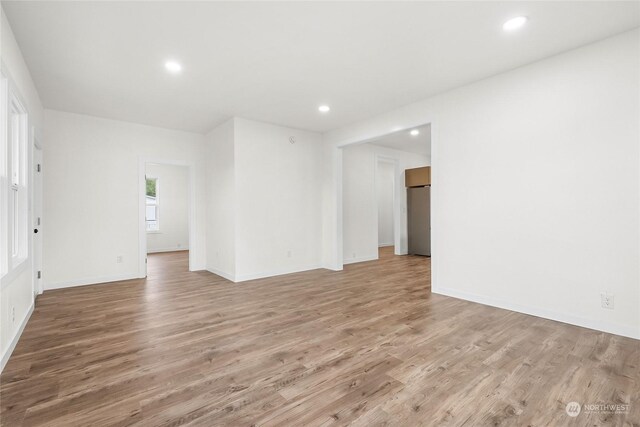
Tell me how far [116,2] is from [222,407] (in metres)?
2.82

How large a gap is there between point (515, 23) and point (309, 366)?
3146 mm

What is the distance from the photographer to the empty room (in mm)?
1905

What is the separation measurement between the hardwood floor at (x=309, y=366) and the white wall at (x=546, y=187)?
1.15 feet

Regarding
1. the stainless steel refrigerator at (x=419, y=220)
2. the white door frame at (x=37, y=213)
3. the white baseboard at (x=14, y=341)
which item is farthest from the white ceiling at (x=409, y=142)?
the white baseboard at (x=14, y=341)

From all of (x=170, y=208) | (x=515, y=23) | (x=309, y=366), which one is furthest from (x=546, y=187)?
(x=170, y=208)

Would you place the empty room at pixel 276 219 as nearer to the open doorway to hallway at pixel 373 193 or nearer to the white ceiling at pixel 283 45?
the white ceiling at pixel 283 45

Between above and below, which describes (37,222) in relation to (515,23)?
below

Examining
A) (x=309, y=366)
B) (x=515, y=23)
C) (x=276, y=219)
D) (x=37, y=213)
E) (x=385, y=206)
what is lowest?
(x=309, y=366)

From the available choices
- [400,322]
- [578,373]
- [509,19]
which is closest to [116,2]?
[509,19]

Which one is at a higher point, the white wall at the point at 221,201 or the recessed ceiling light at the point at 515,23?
the recessed ceiling light at the point at 515,23

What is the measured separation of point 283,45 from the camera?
9.23 feet

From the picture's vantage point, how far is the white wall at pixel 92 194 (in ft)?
14.9

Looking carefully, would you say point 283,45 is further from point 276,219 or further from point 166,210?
point 166,210

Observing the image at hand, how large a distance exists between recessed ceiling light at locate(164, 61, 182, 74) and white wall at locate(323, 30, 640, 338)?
308 cm
